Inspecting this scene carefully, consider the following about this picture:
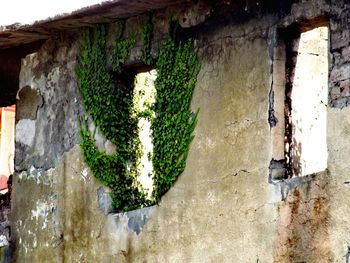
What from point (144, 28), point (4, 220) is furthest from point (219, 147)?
point (4, 220)

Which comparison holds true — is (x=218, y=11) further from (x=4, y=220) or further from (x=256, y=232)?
(x=4, y=220)

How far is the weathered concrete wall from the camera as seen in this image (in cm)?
784

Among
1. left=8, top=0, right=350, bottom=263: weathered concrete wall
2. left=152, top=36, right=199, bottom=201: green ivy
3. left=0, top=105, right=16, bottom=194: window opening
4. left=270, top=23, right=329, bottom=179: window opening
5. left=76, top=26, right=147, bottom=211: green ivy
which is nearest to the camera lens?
left=8, top=0, right=350, bottom=263: weathered concrete wall

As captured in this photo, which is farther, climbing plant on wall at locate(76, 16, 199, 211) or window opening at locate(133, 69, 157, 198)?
window opening at locate(133, 69, 157, 198)

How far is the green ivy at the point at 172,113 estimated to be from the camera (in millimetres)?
8891

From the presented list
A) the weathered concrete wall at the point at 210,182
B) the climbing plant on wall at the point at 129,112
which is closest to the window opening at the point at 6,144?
the weathered concrete wall at the point at 210,182

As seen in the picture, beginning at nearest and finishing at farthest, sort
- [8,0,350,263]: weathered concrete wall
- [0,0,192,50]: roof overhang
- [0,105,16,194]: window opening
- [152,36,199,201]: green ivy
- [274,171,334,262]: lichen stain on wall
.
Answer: [274,171,334,262]: lichen stain on wall
[8,0,350,263]: weathered concrete wall
[152,36,199,201]: green ivy
[0,0,192,50]: roof overhang
[0,105,16,194]: window opening

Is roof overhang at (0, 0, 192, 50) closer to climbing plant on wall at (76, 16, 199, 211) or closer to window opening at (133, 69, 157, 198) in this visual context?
climbing plant on wall at (76, 16, 199, 211)

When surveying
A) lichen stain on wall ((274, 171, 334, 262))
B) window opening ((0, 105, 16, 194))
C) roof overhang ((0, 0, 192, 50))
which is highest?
window opening ((0, 105, 16, 194))

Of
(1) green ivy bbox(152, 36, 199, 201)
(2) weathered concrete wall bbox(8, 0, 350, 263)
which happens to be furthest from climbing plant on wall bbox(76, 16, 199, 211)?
(2) weathered concrete wall bbox(8, 0, 350, 263)

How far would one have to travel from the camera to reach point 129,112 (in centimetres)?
956

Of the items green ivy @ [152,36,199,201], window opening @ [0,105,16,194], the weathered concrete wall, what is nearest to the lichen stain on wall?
the weathered concrete wall

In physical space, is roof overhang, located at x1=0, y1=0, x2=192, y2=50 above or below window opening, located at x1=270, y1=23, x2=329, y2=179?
above

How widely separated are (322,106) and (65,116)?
2415 millimetres
